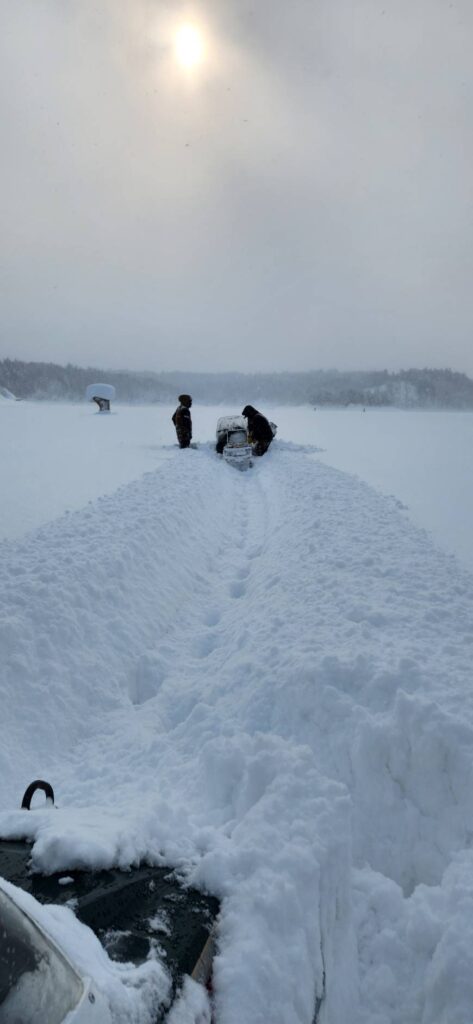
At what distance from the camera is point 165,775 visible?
11.7 feet

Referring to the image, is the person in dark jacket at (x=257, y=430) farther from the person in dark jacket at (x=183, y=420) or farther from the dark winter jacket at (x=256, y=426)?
the person in dark jacket at (x=183, y=420)

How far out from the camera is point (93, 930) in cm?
205

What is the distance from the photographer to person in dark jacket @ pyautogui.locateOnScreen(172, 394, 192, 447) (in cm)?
2198

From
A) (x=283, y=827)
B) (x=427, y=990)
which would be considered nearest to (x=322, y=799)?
(x=283, y=827)

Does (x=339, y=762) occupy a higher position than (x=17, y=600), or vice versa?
(x=17, y=600)

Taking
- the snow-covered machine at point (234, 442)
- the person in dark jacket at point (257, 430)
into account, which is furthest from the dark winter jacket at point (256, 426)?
the snow-covered machine at point (234, 442)

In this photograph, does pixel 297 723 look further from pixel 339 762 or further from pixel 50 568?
pixel 50 568

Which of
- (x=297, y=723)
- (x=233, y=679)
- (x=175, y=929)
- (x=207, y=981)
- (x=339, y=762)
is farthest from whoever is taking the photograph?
(x=233, y=679)

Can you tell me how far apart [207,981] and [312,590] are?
14.5 feet

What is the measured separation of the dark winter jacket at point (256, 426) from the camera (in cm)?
2269

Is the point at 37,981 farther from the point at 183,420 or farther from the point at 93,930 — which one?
the point at 183,420

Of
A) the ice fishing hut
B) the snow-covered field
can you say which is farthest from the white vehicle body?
the ice fishing hut

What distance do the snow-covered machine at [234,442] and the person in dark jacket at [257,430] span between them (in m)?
0.35

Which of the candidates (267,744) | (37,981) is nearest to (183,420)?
(267,744)
